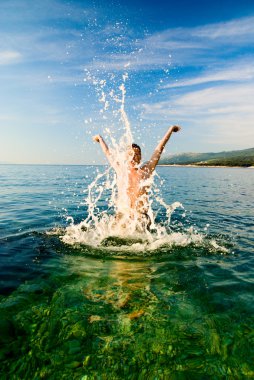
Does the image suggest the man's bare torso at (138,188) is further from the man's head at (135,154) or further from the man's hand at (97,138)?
the man's hand at (97,138)

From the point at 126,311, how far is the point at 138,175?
4733mm

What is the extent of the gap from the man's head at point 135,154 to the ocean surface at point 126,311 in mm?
2532

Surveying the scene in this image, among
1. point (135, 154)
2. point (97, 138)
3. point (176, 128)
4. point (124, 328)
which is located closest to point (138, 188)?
point (135, 154)

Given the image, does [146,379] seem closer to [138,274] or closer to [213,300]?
[213,300]

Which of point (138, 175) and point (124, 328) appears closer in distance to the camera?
point (124, 328)

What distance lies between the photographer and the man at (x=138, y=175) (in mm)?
8477

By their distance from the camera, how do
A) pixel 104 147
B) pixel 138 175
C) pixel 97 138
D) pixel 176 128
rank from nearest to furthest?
pixel 176 128, pixel 138 175, pixel 104 147, pixel 97 138

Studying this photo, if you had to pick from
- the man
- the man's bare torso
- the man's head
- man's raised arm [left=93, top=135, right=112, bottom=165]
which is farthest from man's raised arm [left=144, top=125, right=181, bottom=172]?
Result: man's raised arm [left=93, top=135, right=112, bottom=165]

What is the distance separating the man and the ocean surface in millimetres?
1175

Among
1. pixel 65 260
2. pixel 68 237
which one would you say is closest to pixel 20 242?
pixel 68 237

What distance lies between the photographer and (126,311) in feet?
15.5

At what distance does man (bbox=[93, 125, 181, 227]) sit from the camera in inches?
334

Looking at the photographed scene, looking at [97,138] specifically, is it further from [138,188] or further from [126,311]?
[126,311]

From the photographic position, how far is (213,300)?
5.26 m
